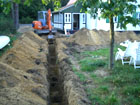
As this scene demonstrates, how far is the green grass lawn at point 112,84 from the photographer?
4.96 m

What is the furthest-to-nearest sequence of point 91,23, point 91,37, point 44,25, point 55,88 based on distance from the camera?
point 91,23
point 44,25
point 91,37
point 55,88

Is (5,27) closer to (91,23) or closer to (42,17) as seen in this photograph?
(42,17)

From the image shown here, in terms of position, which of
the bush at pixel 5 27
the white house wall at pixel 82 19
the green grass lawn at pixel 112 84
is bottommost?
the green grass lawn at pixel 112 84

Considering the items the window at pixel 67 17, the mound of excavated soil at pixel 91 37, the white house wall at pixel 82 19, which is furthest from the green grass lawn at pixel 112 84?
the white house wall at pixel 82 19

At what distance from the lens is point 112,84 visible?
20.2 ft

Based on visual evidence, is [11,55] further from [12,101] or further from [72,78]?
[12,101]

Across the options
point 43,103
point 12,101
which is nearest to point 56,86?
point 43,103

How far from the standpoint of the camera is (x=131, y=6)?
20.0 feet

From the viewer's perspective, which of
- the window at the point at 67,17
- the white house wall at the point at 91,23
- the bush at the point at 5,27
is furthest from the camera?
the window at the point at 67,17

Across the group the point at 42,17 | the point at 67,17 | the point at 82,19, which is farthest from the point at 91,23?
the point at 42,17

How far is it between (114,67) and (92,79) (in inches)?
56.4

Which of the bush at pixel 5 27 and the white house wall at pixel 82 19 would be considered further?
the white house wall at pixel 82 19

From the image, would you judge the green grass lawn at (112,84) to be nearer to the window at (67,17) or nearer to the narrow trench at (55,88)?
the narrow trench at (55,88)

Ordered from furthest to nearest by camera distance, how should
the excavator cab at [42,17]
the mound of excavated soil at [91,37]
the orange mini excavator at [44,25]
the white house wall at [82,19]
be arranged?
the white house wall at [82,19]
the excavator cab at [42,17]
the orange mini excavator at [44,25]
the mound of excavated soil at [91,37]
